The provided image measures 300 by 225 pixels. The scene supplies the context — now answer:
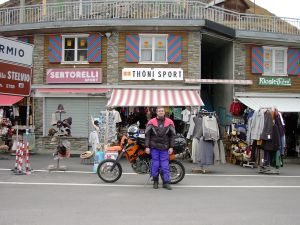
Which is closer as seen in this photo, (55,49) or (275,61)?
(55,49)

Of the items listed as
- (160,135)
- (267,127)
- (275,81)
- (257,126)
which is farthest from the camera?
(275,81)

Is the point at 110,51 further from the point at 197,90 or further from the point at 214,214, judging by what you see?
the point at 214,214

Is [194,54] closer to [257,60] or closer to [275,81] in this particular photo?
[257,60]

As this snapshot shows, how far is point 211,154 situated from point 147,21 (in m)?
7.82

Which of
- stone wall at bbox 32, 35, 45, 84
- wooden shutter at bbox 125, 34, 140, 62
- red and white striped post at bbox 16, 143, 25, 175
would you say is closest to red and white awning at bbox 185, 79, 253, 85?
wooden shutter at bbox 125, 34, 140, 62

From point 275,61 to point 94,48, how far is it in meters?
8.85

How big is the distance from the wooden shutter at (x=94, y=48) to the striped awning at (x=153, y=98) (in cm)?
188

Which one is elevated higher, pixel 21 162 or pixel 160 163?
pixel 160 163

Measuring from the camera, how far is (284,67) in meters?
20.6

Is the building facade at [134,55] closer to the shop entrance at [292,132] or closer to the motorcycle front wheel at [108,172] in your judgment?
the shop entrance at [292,132]

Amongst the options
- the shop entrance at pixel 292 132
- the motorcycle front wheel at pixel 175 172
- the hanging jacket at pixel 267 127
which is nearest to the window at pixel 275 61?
the shop entrance at pixel 292 132

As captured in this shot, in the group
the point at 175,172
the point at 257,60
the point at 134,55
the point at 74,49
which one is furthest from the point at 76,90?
the point at 175,172

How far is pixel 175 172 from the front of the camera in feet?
34.1

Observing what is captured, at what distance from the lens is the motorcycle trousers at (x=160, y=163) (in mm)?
9641
